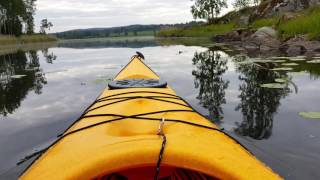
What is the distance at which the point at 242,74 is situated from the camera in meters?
9.63

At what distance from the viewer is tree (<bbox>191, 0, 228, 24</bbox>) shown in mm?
50375

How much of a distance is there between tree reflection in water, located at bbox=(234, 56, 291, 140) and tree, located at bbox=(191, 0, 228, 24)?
42281 mm

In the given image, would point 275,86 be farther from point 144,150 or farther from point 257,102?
point 144,150

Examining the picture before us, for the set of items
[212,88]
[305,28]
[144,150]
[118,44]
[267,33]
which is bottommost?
[212,88]

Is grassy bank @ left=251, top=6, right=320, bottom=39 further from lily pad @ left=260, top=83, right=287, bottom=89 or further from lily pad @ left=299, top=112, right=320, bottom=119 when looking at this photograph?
lily pad @ left=299, top=112, right=320, bottom=119

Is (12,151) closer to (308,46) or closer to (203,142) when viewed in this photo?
(203,142)

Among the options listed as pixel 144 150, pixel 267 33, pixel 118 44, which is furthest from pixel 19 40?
pixel 144 150

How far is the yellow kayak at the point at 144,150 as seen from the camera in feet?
6.42

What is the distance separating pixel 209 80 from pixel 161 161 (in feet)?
23.5

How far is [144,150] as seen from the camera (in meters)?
1.99

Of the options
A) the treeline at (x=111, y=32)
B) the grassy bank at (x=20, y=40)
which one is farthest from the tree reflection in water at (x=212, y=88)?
the treeline at (x=111, y=32)

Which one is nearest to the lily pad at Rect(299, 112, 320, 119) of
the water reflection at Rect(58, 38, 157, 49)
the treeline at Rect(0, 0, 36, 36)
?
the water reflection at Rect(58, 38, 157, 49)

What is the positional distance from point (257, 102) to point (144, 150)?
456 centimetres

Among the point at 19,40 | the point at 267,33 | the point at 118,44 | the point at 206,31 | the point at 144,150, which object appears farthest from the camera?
the point at 19,40
